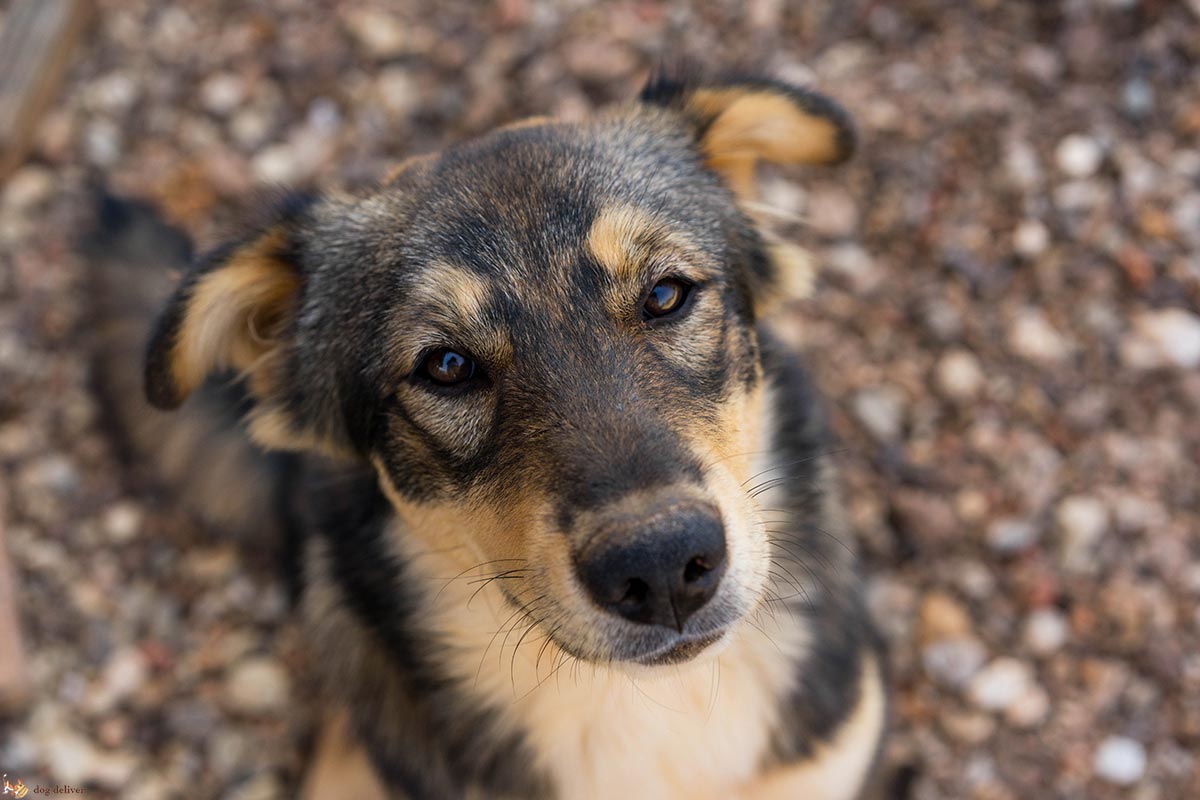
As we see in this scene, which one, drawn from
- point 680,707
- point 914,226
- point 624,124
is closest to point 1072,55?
point 914,226

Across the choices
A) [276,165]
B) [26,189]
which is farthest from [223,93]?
[26,189]

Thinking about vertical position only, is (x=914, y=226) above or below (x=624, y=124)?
below

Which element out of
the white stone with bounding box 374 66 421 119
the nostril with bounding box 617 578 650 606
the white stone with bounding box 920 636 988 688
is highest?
the white stone with bounding box 374 66 421 119

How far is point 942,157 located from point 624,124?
80.8 inches

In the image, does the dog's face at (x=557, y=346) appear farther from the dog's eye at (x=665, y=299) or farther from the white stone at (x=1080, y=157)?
the white stone at (x=1080, y=157)

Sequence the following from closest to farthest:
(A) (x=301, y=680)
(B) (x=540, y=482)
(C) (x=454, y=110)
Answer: (B) (x=540, y=482) < (A) (x=301, y=680) < (C) (x=454, y=110)

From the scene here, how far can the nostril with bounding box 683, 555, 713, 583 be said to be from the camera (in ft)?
7.06

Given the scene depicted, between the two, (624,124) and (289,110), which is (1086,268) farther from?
(289,110)

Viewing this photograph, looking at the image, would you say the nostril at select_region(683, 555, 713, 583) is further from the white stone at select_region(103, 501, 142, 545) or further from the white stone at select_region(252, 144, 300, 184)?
the white stone at select_region(252, 144, 300, 184)

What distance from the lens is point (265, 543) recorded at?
4180mm

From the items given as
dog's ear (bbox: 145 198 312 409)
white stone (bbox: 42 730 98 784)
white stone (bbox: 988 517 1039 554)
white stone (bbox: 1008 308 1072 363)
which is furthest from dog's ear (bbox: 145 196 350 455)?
white stone (bbox: 1008 308 1072 363)

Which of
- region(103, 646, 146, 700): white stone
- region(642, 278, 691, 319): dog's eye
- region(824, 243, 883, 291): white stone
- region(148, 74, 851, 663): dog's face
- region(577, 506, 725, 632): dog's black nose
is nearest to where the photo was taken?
region(577, 506, 725, 632): dog's black nose

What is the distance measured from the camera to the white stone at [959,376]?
4.19m

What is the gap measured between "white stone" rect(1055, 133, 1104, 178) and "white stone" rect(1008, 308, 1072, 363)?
0.63m
